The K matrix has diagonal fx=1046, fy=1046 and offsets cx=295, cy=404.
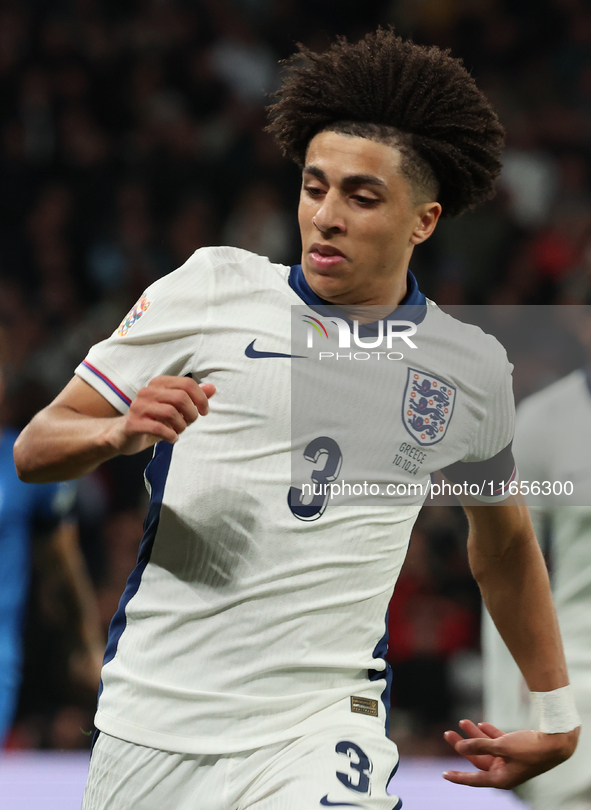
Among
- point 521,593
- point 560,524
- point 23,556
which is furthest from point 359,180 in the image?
point 23,556

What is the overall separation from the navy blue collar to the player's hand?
2.99ft

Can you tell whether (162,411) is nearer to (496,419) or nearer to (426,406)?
(426,406)

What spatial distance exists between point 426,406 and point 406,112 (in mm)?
641

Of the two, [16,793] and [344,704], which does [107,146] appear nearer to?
[16,793]

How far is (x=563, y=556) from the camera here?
3.12 m

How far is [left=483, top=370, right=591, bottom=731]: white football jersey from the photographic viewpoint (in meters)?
3.03

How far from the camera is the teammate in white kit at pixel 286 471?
2.01 m

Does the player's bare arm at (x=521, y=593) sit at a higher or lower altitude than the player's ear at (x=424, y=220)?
lower

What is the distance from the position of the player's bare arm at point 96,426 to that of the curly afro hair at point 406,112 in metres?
0.81

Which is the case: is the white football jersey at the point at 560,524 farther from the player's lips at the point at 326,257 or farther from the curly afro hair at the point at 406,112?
the player's lips at the point at 326,257

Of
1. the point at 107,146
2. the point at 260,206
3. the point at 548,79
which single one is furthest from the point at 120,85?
the point at 548,79

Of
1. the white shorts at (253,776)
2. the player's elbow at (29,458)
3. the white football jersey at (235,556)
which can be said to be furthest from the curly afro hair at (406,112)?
the white shorts at (253,776)

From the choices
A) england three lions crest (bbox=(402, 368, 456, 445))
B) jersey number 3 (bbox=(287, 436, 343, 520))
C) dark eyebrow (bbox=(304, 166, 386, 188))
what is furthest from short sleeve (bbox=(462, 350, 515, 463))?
dark eyebrow (bbox=(304, 166, 386, 188))

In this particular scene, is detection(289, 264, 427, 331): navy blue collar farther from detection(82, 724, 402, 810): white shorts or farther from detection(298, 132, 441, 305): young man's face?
detection(82, 724, 402, 810): white shorts
